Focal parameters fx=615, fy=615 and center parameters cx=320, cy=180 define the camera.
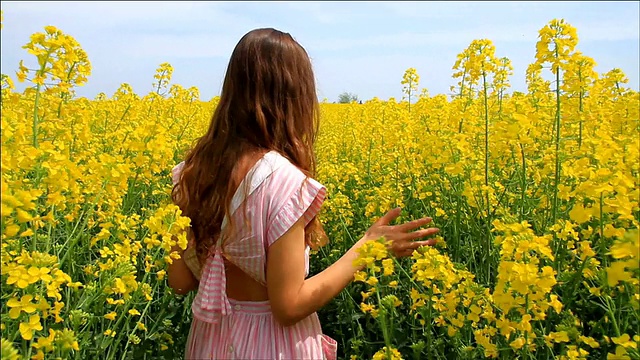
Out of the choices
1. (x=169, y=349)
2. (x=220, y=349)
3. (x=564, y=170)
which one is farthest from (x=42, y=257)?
(x=564, y=170)

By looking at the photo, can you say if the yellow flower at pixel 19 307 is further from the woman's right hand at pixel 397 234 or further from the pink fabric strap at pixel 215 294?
the woman's right hand at pixel 397 234

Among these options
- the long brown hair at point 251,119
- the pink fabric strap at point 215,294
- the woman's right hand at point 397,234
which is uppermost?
the long brown hair at point 251,119

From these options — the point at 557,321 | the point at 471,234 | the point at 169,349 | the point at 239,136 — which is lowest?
the point at 169,349

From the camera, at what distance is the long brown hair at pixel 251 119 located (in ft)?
6.16

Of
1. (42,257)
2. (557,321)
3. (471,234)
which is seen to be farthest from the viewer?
(471,234)

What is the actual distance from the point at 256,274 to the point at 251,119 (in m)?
0.47

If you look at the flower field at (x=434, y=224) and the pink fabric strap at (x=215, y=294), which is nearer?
the flower field at (x=434, y=224)

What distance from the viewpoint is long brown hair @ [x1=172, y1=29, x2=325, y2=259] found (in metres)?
1.88

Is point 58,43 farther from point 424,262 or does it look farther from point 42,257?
point 424,262

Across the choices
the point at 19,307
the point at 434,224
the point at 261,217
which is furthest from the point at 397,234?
the point at 434,224

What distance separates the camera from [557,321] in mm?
2236

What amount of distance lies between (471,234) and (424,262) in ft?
3.33

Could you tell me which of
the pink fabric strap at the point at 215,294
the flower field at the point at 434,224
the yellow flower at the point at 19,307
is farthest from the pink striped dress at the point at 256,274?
the yellow flower at the point at 19,307

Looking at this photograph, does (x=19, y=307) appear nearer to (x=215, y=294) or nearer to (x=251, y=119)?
(x=215, y=294)
